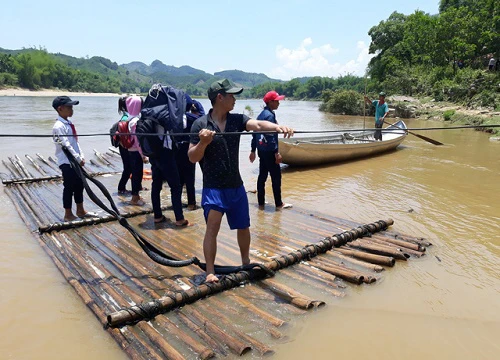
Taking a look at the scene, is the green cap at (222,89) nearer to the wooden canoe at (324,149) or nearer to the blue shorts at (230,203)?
the blue shorts at (230,203)

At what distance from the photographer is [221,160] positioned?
3158mm

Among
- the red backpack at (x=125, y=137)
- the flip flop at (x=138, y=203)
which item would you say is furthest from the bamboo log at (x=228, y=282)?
the red backpack at (x=125, y=137)

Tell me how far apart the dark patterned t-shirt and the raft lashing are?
87 cm

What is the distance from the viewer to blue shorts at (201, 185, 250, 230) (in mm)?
3209

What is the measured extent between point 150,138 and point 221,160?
1.87 m

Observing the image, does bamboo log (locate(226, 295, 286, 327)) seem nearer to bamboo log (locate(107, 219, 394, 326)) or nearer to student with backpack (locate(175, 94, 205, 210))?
bamboo log (locate(107, 219, 394, 326))

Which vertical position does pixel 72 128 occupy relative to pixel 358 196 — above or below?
above

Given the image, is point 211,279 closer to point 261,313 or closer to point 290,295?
point 261,313

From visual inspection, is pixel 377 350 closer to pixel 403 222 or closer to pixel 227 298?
pixel 227 298

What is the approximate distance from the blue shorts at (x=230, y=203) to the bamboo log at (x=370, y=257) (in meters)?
1.43

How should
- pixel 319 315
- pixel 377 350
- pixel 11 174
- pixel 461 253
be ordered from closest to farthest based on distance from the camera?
pixel 377 350
pixel 319 315
pixel 461 253
pixel 11 174

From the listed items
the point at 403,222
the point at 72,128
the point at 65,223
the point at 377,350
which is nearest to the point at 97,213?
the point at 65,223

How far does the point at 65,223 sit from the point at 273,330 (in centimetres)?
321

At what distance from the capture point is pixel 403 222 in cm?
585
